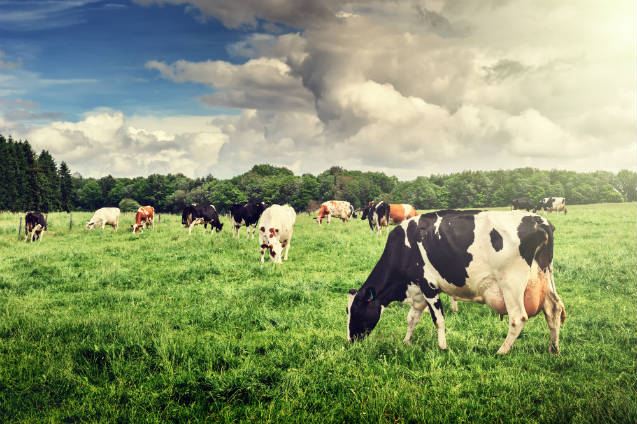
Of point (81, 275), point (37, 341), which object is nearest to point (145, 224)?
point (81, 275)

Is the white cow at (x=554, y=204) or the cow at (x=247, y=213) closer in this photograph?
the cow at (x=247, y=213)

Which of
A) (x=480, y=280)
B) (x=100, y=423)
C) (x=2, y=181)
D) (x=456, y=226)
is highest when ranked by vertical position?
(x=2, y=181)

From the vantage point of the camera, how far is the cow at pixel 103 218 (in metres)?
29.7

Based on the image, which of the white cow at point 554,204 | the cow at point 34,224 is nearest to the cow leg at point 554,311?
the cow at point 34,224

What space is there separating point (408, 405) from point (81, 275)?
40.2 ft

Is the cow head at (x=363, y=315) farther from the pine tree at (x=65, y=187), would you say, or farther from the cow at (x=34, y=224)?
the pine tree at (x=65, y=187)

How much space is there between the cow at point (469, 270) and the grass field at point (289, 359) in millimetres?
579

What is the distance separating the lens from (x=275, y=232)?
576 inches

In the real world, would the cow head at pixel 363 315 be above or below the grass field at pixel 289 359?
above

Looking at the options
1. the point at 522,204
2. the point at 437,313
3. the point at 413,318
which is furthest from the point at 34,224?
the point at 522,204

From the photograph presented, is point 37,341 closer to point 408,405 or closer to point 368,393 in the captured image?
point 368,393

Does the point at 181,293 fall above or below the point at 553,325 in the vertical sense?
below

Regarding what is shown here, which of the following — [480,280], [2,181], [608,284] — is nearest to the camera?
[480,280]

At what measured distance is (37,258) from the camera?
15.5 m
